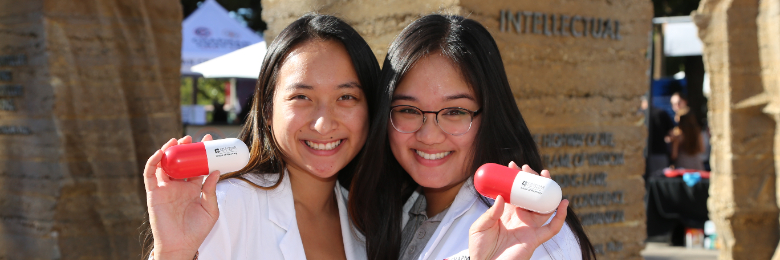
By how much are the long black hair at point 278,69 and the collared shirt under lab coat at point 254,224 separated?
0.06 m

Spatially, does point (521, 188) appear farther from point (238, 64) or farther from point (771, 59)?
point (238, 64)

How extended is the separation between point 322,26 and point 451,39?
0.52 metres

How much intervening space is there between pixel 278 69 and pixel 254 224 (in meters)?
0.62

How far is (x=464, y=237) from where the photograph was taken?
2.29 m

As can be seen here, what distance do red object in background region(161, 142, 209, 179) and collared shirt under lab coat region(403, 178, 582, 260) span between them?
2.87 feet

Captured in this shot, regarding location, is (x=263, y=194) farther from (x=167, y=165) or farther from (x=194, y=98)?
(x=194, y=98)

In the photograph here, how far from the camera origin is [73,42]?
16.5ft

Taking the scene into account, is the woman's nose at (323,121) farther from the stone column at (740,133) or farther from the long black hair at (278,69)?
the stone column at (740,133)

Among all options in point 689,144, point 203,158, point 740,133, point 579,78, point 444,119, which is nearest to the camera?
point 203,158

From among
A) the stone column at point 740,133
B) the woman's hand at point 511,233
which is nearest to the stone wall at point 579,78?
the woman's hand at point 511,233

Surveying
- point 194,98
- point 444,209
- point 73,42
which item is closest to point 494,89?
point 444,209

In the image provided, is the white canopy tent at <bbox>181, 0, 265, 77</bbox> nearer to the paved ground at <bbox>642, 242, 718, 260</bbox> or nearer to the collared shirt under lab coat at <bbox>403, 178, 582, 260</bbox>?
the paved ground at <bbox>642, 242, 718, 260</bbox>

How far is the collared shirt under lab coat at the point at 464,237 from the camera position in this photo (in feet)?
6.95

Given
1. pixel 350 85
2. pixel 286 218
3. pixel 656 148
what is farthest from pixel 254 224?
pixel 656 148
